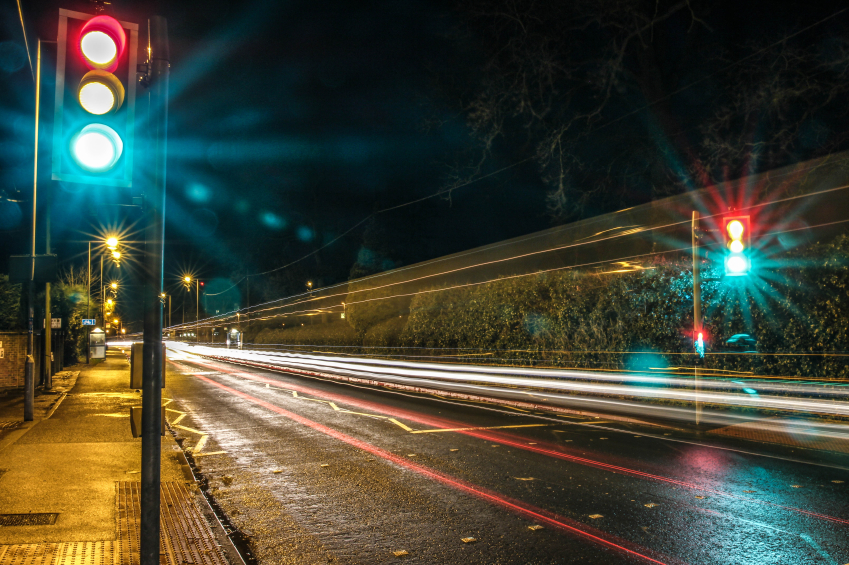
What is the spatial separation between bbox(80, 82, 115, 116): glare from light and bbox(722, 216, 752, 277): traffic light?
32.9 feet

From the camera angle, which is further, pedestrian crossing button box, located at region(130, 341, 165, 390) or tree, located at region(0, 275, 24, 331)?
tree, located at region(0, 275, 24, 331)

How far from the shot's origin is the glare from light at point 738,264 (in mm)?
10578

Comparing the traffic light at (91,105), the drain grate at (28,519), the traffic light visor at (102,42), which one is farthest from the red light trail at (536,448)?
the traffic light visor at (102,42)

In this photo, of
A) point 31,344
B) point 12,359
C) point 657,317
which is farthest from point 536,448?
point 12,359

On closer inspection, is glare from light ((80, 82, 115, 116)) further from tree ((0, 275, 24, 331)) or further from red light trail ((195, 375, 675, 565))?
tree ((0, 275, 24, 331))

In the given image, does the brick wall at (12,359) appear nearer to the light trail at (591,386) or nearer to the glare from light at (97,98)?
the light trail at (591,386)

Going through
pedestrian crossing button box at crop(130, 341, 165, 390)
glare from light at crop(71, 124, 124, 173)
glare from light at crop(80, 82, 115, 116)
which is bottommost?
pedestrian crossing button box at crop(130, 341, 165, 390)

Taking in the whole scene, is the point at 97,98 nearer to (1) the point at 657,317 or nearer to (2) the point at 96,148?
(2) the point at 96,148

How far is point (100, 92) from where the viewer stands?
3.58m

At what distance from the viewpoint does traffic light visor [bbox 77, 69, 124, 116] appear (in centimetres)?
354

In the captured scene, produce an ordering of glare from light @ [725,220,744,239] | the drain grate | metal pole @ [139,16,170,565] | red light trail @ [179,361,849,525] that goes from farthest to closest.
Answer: glare from light @ [725,220,744,239], red light trail @ [179,361,849,525], the drain grate, metal pole @ [139,16,170,565]

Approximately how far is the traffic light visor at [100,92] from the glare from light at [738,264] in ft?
32.8

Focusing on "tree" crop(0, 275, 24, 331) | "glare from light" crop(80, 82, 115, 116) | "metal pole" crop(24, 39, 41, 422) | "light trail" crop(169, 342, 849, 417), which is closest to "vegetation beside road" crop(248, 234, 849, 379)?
"light trail" crop(169, 342, 849, 417)

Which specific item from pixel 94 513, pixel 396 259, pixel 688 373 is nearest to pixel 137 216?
pixel 94 513
